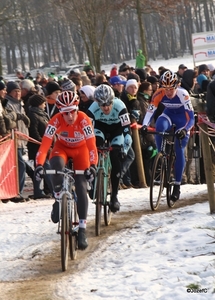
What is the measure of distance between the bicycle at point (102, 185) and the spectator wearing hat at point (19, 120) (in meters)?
2.84

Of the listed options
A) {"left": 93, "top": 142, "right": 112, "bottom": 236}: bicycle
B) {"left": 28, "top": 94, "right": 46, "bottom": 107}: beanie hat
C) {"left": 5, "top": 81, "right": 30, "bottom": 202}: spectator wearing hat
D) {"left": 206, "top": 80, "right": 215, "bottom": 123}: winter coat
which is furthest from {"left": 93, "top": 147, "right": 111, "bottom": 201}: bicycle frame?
{"left": 28, "top": 94, "right": 46, "bottom": 107}: beanie hat

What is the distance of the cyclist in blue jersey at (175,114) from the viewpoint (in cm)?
1045

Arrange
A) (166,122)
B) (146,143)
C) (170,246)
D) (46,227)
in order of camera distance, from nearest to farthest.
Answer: (170,246)
(46,227)
(166,122)
(146,143)

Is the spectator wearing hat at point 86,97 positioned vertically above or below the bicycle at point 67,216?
above

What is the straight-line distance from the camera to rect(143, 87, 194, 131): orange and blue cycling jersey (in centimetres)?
1055

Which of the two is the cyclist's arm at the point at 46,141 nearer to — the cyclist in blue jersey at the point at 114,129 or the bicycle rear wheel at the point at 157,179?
the cyclist in blue jersey at the point at 114,129

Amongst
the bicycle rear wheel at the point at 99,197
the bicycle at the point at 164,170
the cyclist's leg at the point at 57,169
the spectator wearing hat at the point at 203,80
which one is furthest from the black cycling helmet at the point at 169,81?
the spectator wearing hat at the point at 203,80

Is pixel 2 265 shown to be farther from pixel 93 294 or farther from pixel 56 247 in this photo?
pixel 93 294

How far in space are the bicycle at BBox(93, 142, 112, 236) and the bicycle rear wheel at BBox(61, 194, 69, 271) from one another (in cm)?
138

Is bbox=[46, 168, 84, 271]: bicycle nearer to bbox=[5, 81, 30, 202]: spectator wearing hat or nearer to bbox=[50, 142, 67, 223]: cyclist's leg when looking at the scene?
bbox=[50, 142, 67, 223]: cyclist's leg

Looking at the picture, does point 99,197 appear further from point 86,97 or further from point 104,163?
point 86,97

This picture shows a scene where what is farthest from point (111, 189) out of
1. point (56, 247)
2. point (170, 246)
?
point (170, 246)

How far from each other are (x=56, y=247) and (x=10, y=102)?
469cm

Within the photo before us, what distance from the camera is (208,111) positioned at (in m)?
8.54
